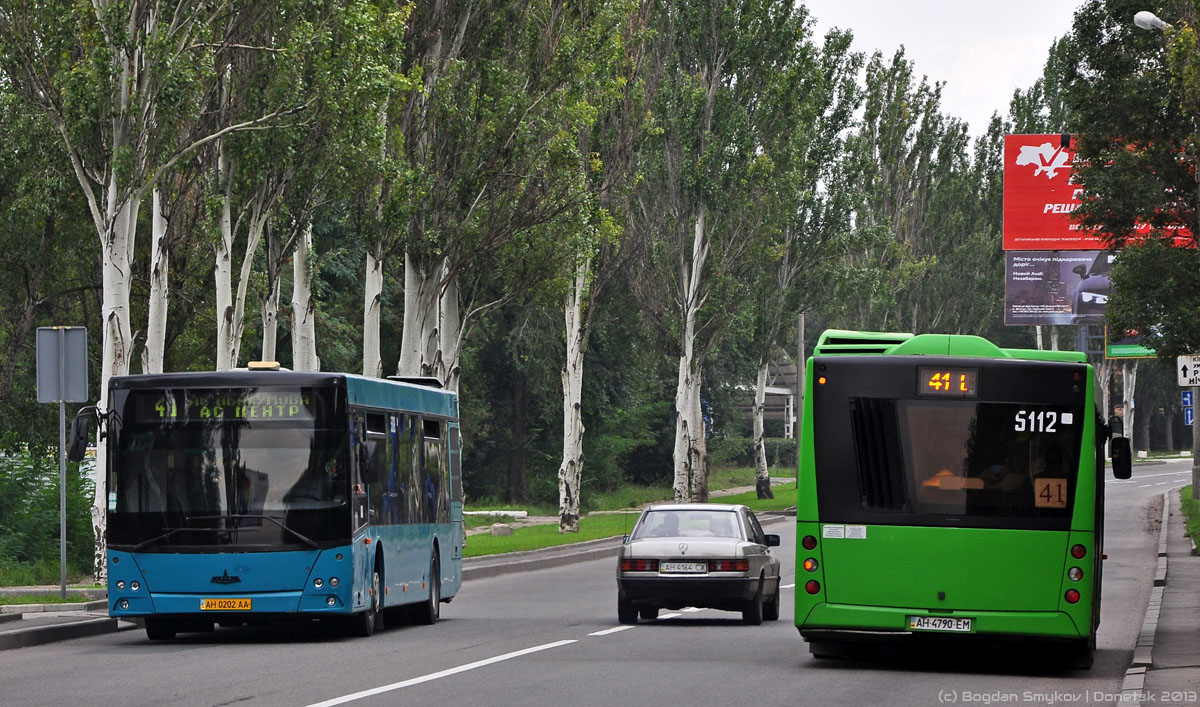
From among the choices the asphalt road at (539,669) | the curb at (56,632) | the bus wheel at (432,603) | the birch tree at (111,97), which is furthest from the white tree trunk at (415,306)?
the curb at (56,632)

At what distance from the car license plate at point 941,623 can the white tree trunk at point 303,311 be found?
20139 millimetres

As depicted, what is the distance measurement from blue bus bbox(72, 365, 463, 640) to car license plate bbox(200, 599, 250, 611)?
0.03ft

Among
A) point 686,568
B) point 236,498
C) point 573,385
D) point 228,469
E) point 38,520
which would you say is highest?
point 573,385

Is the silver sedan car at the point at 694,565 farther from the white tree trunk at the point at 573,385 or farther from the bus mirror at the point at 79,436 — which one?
the white tree trunk at the point at 573,385

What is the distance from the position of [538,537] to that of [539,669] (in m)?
29.0

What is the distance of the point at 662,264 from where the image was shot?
177 feet

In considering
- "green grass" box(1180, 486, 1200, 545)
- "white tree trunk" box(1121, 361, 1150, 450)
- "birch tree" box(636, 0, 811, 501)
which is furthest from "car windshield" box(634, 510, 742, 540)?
"white tree trunk" box(1121, 361, 1150, 450)

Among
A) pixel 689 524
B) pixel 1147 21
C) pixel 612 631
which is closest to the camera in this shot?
pixel 612 631

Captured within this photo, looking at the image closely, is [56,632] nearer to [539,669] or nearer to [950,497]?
[539,669]

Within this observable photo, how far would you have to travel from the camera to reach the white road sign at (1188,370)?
118ft

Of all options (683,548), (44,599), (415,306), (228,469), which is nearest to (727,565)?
(683,548)

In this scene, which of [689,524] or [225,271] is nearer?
[689,524]

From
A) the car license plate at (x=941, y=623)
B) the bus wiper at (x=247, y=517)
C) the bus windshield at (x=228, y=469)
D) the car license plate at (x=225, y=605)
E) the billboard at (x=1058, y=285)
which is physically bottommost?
the car license plate at (x=225, y=605)

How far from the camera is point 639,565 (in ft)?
66.4
